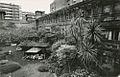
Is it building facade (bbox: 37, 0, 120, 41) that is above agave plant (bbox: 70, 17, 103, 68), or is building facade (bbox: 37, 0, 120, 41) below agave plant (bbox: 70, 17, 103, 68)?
above

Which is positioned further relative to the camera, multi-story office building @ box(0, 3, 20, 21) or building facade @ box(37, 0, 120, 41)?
multi-story office building @ box(0, 3, 20, 21)

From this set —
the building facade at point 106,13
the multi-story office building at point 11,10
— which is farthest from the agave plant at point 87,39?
the multi-story office building at point 11,10

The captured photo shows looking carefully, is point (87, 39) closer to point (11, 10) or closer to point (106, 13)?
point (106, 13)

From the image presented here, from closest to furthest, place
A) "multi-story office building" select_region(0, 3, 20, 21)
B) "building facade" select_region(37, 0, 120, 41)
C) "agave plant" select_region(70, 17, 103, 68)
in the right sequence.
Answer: "agave plant" select_region(70, 17, 103, 68) → "building facade" select_region(37, 0, 120, 41) → "multi-story office building" select_region(0, 3, 20, 21)

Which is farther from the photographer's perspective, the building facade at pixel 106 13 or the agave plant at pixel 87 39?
the building facade at pixel 106 13

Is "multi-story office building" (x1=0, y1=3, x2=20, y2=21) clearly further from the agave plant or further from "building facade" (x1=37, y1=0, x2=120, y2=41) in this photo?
the agave plant

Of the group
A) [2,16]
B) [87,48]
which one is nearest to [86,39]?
[87,48]

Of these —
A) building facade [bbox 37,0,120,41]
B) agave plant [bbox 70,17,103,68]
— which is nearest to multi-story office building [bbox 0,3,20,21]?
building facade [bbox 37,0,120,41]

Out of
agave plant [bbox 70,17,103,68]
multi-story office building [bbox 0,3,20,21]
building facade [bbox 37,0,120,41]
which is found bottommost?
agave plant [bbox 70,17,103,68]

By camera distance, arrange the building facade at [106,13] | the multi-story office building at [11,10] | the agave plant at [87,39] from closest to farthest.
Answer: the agave plant at [87,39] → the building facade at [106,13] → the multi-story office building at [11,10]

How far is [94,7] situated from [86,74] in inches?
234

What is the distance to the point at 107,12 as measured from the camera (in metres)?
8.23

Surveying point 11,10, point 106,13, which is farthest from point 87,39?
point 11,10

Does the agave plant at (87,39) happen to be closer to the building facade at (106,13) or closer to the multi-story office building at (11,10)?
A: the building facade at (106,13)
